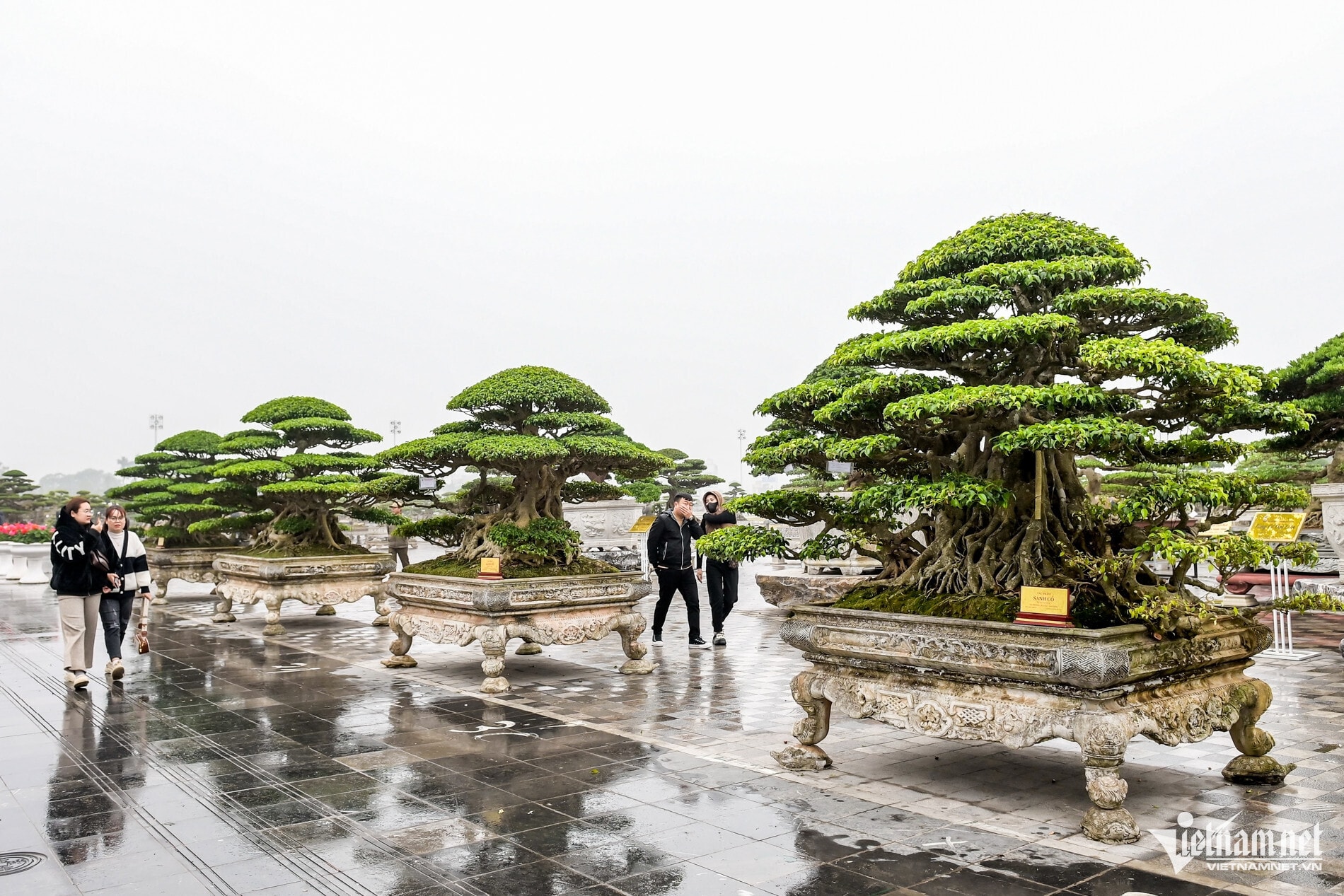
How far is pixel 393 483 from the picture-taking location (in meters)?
8.35

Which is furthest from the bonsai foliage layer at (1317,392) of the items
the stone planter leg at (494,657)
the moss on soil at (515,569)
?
the stone planter leg at (494,657)

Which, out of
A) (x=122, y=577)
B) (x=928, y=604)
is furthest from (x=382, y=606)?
(x=928, y=604)

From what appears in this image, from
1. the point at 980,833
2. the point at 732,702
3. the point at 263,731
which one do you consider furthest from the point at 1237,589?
the point at 263,731

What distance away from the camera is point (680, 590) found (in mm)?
9086

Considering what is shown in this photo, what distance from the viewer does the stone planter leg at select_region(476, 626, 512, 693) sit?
6.84 metres

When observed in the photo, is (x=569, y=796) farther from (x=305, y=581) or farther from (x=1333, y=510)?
(x=1333, y=510)

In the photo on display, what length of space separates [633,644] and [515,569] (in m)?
1.11

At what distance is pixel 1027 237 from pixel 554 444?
399cm

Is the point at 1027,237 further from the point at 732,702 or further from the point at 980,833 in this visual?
the point at 732,702

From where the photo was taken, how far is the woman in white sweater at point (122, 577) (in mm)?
7434

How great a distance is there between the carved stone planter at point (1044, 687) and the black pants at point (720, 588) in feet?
15.6

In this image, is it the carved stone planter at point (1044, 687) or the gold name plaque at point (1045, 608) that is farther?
the gold name plaque at point (1045, 608)

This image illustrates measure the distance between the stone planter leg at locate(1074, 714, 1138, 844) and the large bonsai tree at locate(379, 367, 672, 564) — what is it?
4444 millimetres

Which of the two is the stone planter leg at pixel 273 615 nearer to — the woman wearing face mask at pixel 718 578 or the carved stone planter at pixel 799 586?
the woman wearing face mask at pixel 718 578
